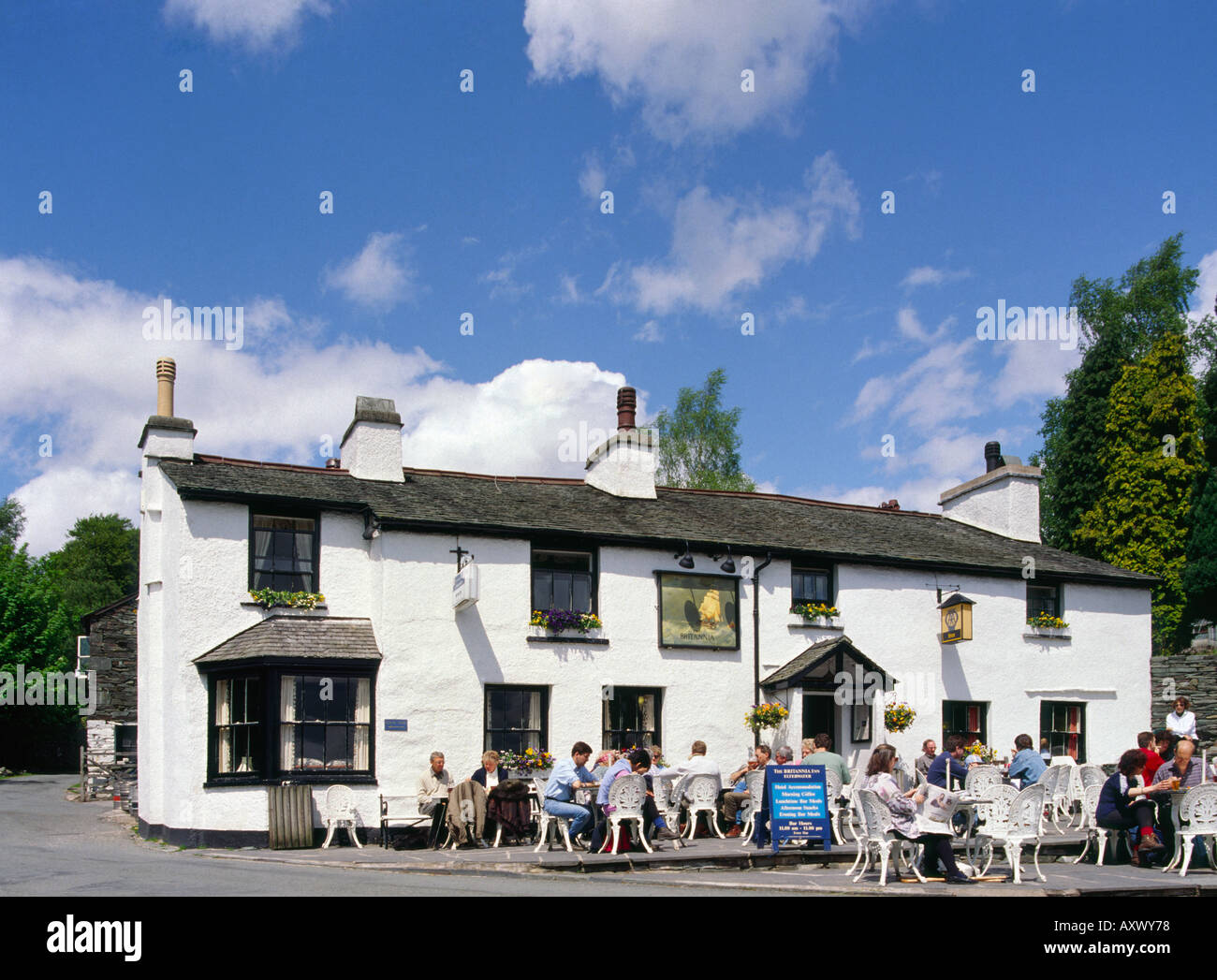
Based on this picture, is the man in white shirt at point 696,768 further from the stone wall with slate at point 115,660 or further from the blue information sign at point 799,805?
the stone wall with slate at point 115,660

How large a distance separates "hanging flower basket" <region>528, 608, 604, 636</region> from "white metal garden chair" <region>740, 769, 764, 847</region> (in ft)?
13.2

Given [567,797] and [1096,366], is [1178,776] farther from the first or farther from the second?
[1096,366]

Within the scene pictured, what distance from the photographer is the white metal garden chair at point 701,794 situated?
60.6 feet

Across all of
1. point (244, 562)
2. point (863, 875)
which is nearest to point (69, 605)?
point (244, 562)

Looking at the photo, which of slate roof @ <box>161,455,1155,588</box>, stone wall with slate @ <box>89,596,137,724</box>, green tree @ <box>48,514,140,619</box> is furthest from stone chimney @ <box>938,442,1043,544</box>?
green tree @ <box>48,514,140,619</box>

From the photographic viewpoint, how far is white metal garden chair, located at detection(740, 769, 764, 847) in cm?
1772

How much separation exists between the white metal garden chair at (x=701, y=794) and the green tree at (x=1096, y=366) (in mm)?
25296

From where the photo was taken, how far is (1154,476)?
38.1 metres

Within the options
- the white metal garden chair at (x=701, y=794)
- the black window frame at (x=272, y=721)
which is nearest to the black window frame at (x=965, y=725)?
the white metal garden chair at (x=701, y=794)

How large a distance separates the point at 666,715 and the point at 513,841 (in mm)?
4329

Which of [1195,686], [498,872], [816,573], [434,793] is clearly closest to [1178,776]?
[498,872]

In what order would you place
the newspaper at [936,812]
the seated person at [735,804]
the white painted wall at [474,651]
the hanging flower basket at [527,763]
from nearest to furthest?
1. the newspaper at [936,812]
2. the white painted wall at [474,651]
3. the seated person at [735,804]
4. the hanging flower basket at [527,763]

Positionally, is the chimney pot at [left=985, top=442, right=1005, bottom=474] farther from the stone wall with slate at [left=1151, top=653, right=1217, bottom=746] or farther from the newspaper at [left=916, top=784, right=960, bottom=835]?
the newspaper at [left=916, top=784, right=960, bottom=835]

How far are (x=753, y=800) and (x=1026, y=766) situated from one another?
13.7ft
